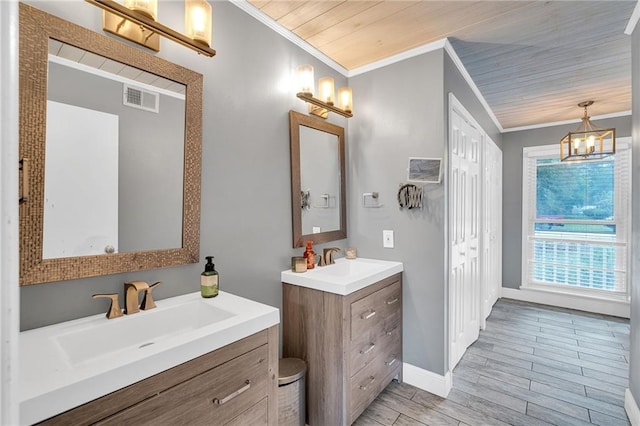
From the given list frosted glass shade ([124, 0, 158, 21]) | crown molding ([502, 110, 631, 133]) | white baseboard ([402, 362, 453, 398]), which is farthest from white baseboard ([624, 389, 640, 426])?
crown molding ([502, 110, 631, 133])

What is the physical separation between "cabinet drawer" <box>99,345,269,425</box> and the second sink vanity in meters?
0.58

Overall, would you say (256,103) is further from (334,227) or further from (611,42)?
(611,42)

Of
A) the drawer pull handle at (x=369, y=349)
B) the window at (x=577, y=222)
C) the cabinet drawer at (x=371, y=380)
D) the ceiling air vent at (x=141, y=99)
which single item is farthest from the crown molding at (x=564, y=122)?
the ceiling air vent at (x=141, y=99)

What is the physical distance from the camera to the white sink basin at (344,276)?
1691 mm

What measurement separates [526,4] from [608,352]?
3107mm

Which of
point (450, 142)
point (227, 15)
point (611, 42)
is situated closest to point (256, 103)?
point (227, 15)

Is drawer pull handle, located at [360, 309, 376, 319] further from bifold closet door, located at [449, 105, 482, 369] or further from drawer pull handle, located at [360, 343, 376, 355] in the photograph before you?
bifold closet door, located at [449, 105, 482, 369]

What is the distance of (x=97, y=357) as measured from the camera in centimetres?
104

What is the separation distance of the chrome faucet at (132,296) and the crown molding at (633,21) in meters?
3.04

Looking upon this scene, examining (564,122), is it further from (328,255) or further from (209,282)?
(209,282)

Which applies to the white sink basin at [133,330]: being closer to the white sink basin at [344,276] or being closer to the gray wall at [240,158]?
the gray wall at [240,158]

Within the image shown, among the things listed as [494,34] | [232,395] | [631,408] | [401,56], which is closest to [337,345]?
[232,395]

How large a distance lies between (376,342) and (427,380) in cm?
61

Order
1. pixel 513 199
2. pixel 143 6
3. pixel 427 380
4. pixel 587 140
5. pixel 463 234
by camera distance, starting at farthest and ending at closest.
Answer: pixel 513 199 → pixel 587 140 → pixel 463 234 → pixel 427 380 → pixel 143 6
